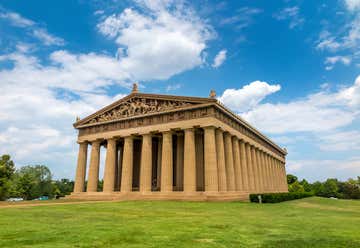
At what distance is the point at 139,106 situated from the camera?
4428 centimetres

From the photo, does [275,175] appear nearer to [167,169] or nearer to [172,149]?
[172,149]

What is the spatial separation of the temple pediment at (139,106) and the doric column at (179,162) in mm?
6775

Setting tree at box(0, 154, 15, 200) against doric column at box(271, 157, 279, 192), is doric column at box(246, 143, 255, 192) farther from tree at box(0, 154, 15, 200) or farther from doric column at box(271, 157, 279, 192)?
tree at box(0, 154, 15, 200)

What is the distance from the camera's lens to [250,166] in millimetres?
49906

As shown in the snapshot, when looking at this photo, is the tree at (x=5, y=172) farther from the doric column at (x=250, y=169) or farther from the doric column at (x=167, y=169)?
the doric column at (x=250, y=169)

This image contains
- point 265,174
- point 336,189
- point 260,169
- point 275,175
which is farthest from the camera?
point 336,189

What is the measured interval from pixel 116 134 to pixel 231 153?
19199mm

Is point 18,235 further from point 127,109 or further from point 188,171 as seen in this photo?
point 127,109

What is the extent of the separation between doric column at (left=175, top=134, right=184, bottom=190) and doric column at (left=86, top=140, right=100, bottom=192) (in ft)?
46.6

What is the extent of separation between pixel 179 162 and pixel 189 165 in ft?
28.3

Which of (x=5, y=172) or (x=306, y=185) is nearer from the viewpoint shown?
(x=5, y=172)

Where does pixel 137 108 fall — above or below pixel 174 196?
above

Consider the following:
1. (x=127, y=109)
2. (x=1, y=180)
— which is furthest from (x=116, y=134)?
(x=1, y=180)

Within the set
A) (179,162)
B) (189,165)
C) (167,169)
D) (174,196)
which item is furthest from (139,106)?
(174,196)
